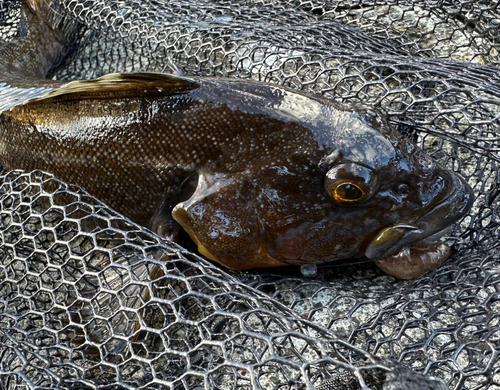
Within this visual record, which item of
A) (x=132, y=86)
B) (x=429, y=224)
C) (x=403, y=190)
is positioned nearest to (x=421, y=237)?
(x=429, y=224)

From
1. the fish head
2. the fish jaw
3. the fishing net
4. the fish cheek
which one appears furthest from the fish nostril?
the fish cheek

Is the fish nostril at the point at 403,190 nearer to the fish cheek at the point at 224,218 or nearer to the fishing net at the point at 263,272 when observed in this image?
the fishing net at the point at 263,272

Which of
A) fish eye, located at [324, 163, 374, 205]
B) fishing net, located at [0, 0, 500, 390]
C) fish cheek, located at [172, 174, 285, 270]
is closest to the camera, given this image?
fishing net, located at [0, 0, 500, 390]

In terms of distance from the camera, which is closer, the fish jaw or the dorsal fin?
the fish jaw

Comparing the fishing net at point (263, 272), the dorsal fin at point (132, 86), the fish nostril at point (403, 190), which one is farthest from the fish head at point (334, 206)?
the dorsal fin at point (132, 86)

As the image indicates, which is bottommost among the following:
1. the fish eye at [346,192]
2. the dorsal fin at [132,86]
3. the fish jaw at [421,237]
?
the fish jaw at [421,237]

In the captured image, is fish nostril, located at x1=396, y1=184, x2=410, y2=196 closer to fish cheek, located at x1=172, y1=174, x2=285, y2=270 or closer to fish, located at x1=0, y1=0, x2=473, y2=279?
fish, located at x1=0, y1=0, x2=473, y2=279

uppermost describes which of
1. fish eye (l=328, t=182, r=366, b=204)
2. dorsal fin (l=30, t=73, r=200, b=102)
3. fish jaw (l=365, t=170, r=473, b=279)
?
dorsal fin (l=30, t=73, r=200, b=102)

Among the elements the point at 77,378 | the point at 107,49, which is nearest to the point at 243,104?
the point at 77,378
